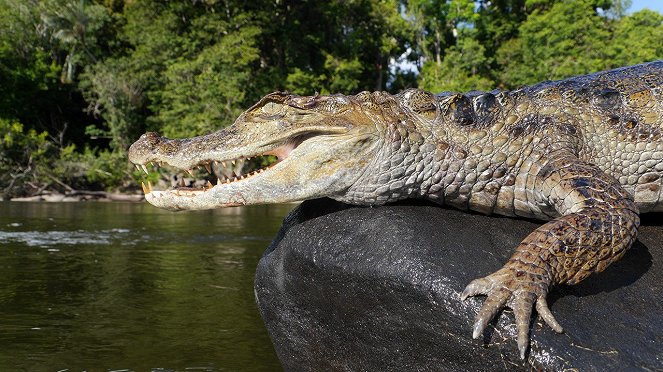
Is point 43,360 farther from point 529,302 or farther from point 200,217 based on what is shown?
point 200,217

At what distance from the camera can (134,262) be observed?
9.76m

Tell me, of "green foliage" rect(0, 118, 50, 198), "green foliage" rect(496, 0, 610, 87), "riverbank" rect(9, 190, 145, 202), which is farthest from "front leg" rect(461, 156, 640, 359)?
"green foliage" rect(496, 0, 610, 87)

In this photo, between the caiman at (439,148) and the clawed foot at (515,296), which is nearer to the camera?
the clawed foot at (515,296)

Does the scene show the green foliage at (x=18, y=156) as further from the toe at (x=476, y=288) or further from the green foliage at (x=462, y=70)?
the toe at (x=476, y=288)

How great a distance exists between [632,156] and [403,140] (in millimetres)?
1315

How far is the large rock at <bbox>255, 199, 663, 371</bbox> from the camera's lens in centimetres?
265

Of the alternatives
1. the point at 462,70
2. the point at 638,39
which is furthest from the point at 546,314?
the point at 638,39

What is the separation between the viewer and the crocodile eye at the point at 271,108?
11.9 ft

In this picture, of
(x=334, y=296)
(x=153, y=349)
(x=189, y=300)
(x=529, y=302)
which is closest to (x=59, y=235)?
(x=189, y=300)

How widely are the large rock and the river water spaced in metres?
1.41

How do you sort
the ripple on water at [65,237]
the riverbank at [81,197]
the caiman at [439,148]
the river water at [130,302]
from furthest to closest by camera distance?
the riverbank at [81,197] → the ripple on water at [65,237] → the river water at [130,302] → the caiman at [439,148]

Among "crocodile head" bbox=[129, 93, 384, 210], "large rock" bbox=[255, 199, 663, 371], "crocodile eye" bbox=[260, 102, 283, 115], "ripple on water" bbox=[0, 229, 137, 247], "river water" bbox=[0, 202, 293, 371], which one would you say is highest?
"crocodile eye" bbox=[260, 102, 283, 115]

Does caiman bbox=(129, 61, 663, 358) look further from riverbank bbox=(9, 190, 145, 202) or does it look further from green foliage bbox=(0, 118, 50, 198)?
green foliage bbox=(0, 118, 50, 198)

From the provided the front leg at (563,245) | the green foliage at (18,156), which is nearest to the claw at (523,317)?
the front leg at (563,245)
